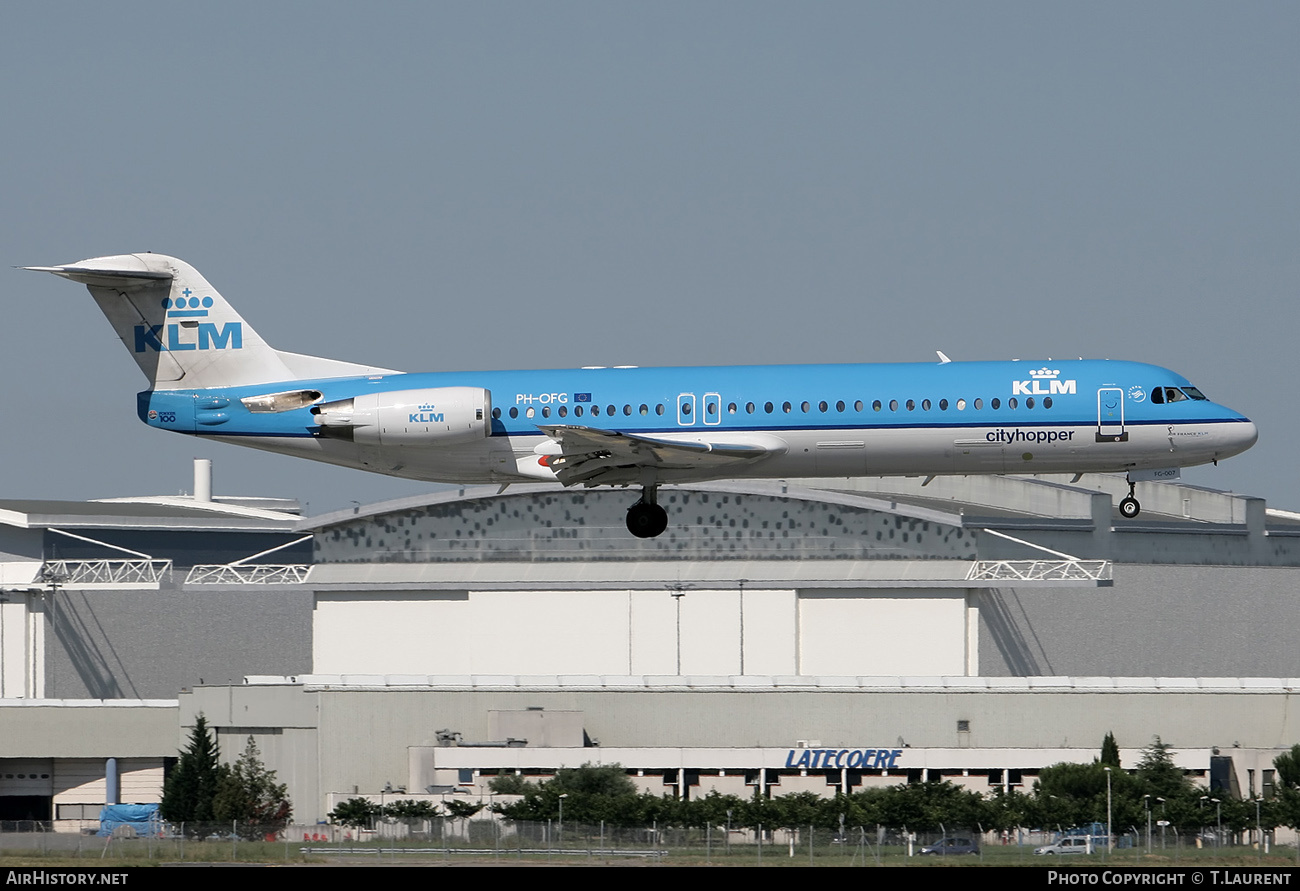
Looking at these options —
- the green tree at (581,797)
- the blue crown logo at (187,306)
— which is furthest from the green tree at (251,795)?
the blue crown logo at (187,306)

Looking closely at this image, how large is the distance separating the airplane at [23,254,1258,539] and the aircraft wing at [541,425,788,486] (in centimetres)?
4

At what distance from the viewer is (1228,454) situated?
3388cm

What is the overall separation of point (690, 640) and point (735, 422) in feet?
97.9

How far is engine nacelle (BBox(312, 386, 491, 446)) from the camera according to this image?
32906mm

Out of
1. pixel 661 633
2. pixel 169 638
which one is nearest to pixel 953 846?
pixel 661 633

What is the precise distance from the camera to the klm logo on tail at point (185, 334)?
3512 cm

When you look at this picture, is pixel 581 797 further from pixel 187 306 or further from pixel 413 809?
pixel 187 306

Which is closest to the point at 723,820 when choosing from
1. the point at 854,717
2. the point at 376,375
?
the point at 854,717

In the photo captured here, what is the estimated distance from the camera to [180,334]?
115ft

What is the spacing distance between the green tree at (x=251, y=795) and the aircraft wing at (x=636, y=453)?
21.5 meters

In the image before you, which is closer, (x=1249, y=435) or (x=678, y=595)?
(x=1249, y=435)

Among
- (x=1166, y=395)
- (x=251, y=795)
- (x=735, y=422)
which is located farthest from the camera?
(x=251, y=795)

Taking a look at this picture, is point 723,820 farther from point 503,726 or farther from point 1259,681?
point 1259,681

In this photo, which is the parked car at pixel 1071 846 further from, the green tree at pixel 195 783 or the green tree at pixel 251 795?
the green tree at pixel 195 783
